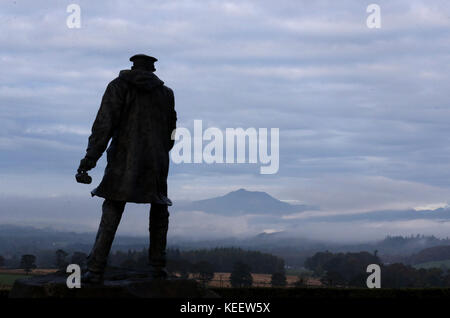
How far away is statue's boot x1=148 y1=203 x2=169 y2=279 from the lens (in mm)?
13750

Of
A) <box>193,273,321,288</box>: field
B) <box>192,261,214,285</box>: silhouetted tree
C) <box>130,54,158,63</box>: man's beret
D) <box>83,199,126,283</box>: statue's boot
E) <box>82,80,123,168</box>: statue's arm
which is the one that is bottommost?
<box>193,273,321,288</box>: field

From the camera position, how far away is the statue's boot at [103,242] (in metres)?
12.9

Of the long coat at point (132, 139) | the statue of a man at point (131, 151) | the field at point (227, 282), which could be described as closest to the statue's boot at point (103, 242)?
the statue of a man at point (131, 151)

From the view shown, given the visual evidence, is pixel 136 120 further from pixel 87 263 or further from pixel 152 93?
pixel 87 263

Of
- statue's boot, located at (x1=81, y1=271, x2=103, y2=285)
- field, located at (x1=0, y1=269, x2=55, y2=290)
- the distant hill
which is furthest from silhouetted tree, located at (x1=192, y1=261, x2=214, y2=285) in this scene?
the distant hill

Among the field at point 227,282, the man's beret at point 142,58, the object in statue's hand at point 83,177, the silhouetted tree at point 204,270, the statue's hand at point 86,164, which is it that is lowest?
the field at point 227,282

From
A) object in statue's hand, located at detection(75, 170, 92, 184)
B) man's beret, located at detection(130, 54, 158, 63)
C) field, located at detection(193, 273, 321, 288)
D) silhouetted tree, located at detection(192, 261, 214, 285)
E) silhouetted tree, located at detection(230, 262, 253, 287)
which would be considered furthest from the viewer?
silhouetted tree, located at detection(192, 261, 214, 285)

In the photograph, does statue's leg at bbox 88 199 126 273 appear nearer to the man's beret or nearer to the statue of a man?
the statue of a man

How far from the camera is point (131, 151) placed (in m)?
13.1

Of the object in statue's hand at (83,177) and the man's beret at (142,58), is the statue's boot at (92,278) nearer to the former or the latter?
the object in statue's hand at (83,177)

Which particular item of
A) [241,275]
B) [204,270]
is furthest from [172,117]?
[204,270]

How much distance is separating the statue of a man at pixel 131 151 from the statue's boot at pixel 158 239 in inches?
0.8

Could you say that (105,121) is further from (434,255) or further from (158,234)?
(434,255)
